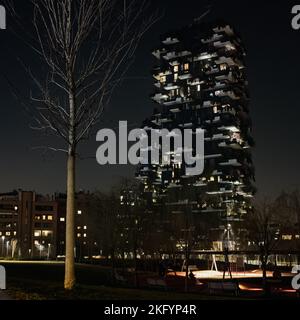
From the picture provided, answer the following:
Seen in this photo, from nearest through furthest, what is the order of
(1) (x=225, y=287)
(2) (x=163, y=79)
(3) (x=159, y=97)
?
(1) (x=225, y=287)
(3) (x=159, y=97)
(2) (x=163, y=79)

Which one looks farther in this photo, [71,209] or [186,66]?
[186,66]

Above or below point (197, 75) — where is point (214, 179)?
below

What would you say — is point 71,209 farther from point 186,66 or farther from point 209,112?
point 186,66

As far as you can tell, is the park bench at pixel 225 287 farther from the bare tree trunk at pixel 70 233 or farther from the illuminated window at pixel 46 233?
the illuminated window at pixel 46 233

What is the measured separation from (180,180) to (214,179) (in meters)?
10.4

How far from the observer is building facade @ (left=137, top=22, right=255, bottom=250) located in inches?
5463

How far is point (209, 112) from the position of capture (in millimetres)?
148750

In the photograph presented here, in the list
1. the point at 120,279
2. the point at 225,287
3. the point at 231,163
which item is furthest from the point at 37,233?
the point at 225,287

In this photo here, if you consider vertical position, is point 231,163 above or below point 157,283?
above

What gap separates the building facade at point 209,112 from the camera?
138750 millimetres

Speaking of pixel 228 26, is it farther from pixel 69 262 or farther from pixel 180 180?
pixel 69 262

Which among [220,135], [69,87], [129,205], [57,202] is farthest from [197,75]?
[69,87]

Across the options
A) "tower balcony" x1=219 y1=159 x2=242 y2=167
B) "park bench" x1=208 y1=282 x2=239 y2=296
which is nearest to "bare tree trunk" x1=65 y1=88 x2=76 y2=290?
A: "park bench" x1=208 y1=282 x2=239 y2=296

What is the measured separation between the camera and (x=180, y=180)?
146 meters
